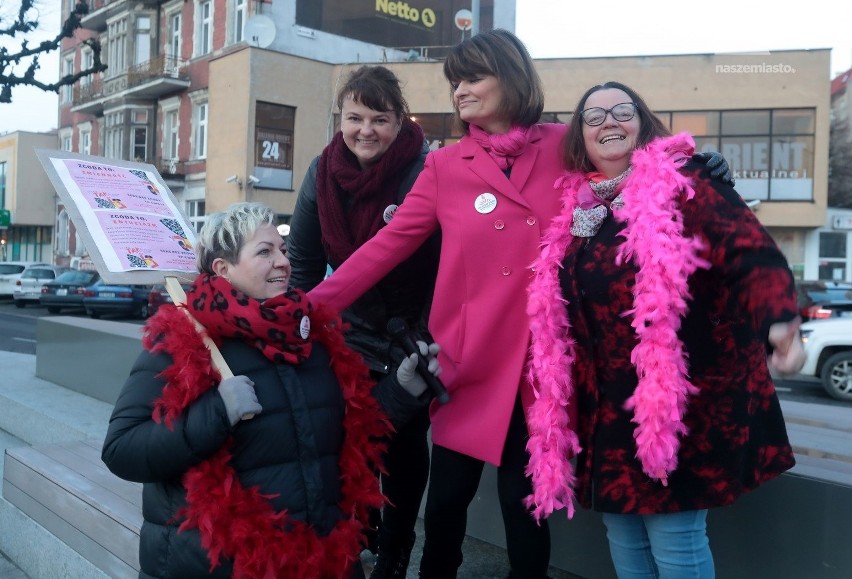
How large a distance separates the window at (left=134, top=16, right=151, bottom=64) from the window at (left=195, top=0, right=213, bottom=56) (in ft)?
13.4

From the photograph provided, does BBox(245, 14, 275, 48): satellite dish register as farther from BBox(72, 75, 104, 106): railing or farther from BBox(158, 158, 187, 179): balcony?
BBox(72, 75, 104, 106): railing

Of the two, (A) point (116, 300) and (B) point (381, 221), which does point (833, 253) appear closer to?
(A) point (116, 300)

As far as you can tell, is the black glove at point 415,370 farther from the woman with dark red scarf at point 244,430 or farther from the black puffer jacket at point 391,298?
the black puffer jacket at point 391,298

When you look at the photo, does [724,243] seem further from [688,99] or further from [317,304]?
[688,99]

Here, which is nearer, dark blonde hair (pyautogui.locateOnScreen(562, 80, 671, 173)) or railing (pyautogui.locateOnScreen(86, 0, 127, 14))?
dark blonde hair (pyautogui.locateOnScreen(562, 80, 671, 173))

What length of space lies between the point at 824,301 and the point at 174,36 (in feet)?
82.4

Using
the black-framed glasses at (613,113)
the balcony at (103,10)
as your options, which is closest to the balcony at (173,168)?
the balcony at (103,10)

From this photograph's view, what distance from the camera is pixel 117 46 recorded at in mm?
32531

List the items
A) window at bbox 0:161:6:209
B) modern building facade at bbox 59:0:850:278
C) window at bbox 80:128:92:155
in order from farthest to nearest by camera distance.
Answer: window at bbox 0:161:6:209, window at bbox 80:128:92:155, modern building facade at bbox 59:0:850:278

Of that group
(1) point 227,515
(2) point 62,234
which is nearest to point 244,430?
(1) point 227,515

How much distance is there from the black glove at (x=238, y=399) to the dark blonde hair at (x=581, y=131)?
1148 mm

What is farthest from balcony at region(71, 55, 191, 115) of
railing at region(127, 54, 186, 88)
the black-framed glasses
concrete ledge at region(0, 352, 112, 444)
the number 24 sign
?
the black-framed glasses

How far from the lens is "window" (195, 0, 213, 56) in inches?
1080

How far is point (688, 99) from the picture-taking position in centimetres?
2392
